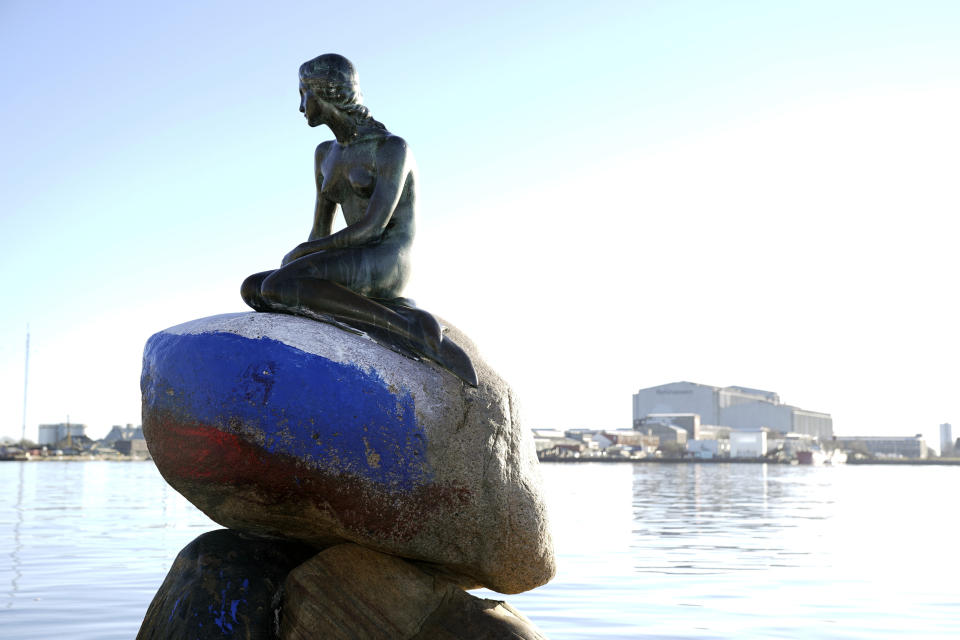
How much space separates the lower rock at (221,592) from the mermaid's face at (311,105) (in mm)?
2764

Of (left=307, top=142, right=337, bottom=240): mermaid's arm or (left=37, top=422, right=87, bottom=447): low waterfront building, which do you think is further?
(left=37, top=422, right=87, bottom=447): low waterfront building

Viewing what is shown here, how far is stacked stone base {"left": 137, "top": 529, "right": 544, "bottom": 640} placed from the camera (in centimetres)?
627

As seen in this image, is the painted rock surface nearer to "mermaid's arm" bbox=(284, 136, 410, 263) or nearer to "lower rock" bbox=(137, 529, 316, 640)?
"lower rock" bbox=(137, 529, 316, 640)

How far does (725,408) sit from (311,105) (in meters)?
187

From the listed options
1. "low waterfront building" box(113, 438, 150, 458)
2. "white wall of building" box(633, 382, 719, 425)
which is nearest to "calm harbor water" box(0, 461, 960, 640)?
"low waterfront building" box(113, 438, 150, 458)

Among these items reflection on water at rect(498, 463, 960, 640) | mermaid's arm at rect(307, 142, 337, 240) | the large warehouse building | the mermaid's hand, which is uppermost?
the large warehouse building

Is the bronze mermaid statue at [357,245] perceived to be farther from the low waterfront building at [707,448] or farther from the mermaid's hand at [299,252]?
the low waterfront building at [707,448]

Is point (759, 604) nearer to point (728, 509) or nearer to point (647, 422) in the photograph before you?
point (728, 509)

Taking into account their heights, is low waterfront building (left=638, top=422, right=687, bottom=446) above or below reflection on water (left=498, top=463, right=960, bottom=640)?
above

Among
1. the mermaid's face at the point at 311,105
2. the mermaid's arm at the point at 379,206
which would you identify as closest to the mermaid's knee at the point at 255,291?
the mermaid's arm at the point at 379,206

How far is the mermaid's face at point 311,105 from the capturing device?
23.3 feet

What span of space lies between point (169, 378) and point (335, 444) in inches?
42.1

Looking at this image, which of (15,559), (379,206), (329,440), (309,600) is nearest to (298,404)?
(329,440)

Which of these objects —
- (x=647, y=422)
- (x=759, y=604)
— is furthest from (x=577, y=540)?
(x=647, y=422)
